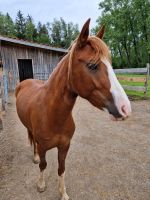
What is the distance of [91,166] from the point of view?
11.3ft

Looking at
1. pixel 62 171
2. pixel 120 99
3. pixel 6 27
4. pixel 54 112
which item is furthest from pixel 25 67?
pixel 6 27

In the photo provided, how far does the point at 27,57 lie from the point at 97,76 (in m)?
13.4

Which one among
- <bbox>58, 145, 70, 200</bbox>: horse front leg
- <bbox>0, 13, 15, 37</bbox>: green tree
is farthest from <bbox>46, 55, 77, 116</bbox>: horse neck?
<bbox>0, 13, 15, 37</bbox>: green tree

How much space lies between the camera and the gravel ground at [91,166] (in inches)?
110

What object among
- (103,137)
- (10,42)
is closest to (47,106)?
(103,137)

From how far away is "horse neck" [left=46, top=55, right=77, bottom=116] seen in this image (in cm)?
205

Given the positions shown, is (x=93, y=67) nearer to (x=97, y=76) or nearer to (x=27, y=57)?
(x=97, y=76)

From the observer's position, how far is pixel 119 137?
4.70 m

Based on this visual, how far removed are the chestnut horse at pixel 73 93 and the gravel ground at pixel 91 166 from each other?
0.27 meters

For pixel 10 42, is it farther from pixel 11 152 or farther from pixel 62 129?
pixel 62 129

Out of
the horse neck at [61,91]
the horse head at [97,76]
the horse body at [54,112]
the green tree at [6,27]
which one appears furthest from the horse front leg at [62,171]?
the green tree at [6,27]

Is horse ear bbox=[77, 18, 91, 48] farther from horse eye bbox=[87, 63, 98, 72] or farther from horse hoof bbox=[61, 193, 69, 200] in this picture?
horse hoof bbox=[61, 193, 69, 200]

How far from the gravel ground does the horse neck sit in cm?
119

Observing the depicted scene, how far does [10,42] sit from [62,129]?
12639 millimetres
